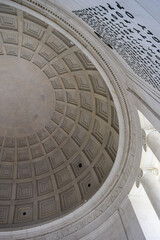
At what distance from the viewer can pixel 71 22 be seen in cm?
797

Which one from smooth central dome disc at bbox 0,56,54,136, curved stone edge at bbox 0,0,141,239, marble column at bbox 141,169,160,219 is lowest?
marble column at bbox 141,169,160,219

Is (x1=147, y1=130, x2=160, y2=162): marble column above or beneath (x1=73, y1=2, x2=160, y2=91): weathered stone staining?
above

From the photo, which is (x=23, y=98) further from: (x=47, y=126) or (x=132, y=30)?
(x=132, y=30)

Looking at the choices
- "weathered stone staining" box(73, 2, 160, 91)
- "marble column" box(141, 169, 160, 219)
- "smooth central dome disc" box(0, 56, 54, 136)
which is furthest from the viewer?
"smooth central dome disc" box(0, 56, 54, 136)

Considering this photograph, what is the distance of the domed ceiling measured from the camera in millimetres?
12648

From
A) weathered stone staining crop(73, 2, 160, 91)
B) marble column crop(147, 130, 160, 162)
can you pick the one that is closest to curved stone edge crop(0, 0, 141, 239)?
marble column crop(147, 130, 160, 162)

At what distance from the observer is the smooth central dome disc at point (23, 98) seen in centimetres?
1432

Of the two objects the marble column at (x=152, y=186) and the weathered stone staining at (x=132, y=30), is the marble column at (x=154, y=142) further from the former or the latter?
the weathered stone staining at (x=132, y=30)

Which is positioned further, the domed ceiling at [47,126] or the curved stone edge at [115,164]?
the domed ceiling at [47,126]

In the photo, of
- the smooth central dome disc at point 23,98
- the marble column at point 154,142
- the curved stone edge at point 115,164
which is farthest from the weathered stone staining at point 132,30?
the smooth central dome disc at point 23,98

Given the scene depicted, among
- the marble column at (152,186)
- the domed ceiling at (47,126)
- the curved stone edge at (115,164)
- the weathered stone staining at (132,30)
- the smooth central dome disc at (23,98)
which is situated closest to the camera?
the weathered stone staining at (132,30)

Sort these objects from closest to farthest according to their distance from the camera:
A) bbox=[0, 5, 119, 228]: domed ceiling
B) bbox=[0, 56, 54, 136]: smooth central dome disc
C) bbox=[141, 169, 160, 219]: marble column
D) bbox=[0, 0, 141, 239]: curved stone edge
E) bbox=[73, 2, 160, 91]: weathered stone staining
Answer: bbox=[73, 2, 160, 91]: weathered stone staining, bbox=[0, 0, 141, 239]: curved stone edge, bbox=[141, 169, 160, 219]: marble column, bbox=[0, 5, 119, 228]: domed ceiling, bbox=[0, 56, 54, 136]: smooth central dome disc

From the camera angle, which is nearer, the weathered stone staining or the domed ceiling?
the weathered stone staining

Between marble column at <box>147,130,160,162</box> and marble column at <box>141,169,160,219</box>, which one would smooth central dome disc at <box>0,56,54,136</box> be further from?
marble column at <box>141,169,160,219</box>
